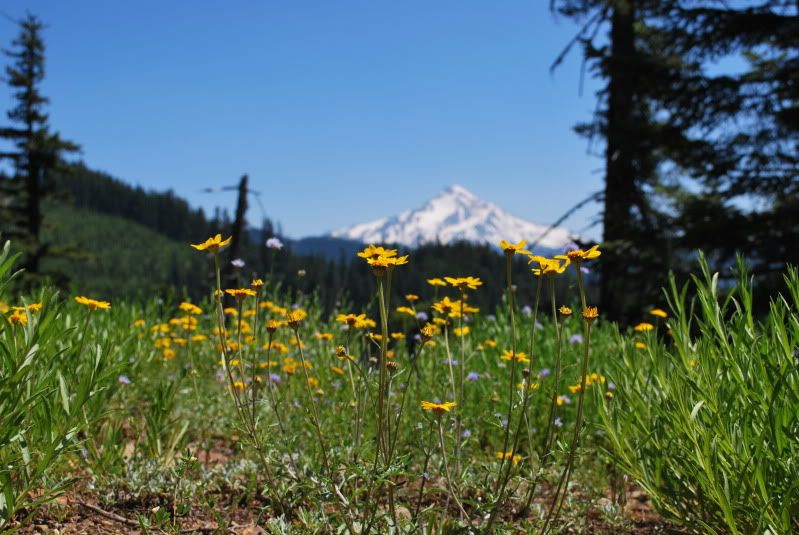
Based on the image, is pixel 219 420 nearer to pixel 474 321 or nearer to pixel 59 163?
pixel 474 321

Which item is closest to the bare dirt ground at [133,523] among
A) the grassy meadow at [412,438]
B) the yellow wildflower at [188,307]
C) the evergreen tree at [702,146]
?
the grassy meadow at [412,438]

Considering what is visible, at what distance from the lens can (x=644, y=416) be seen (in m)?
2.07

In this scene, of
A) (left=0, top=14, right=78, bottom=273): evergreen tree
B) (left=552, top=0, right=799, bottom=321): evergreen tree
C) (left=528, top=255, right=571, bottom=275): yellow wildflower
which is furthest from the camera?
(left=0, top=14, right=78, bottom=273): evergreen tree

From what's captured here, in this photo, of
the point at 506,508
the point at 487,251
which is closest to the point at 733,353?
the point at 506,508

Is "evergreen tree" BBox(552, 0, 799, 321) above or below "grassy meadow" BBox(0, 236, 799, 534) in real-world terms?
above

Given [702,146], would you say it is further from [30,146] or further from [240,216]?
[30,146]

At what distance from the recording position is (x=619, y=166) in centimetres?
800

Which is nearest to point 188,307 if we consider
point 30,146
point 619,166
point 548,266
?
point 548,266

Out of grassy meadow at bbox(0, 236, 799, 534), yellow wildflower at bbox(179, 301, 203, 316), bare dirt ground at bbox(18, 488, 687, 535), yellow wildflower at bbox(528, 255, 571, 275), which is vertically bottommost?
bare dirt ground at bbox(18, 488, 687, 535)

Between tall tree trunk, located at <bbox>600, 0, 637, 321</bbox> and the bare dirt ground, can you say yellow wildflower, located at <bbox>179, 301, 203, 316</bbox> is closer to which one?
the bare dirt ground

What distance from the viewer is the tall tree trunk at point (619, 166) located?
7.15m

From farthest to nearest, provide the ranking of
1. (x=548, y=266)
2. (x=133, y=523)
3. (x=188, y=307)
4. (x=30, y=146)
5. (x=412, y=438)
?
1. (x=30, y=146)
2. (x=412, y=438)
3. (x=188, y=307)
4. (x=133, y=523)
5. (x=548, y=266)

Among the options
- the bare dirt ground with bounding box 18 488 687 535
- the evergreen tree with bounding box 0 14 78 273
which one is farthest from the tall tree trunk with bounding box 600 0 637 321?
the evergreen tree with bounding box 0 14 78 273

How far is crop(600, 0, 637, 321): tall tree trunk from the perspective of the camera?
7.15 meters
